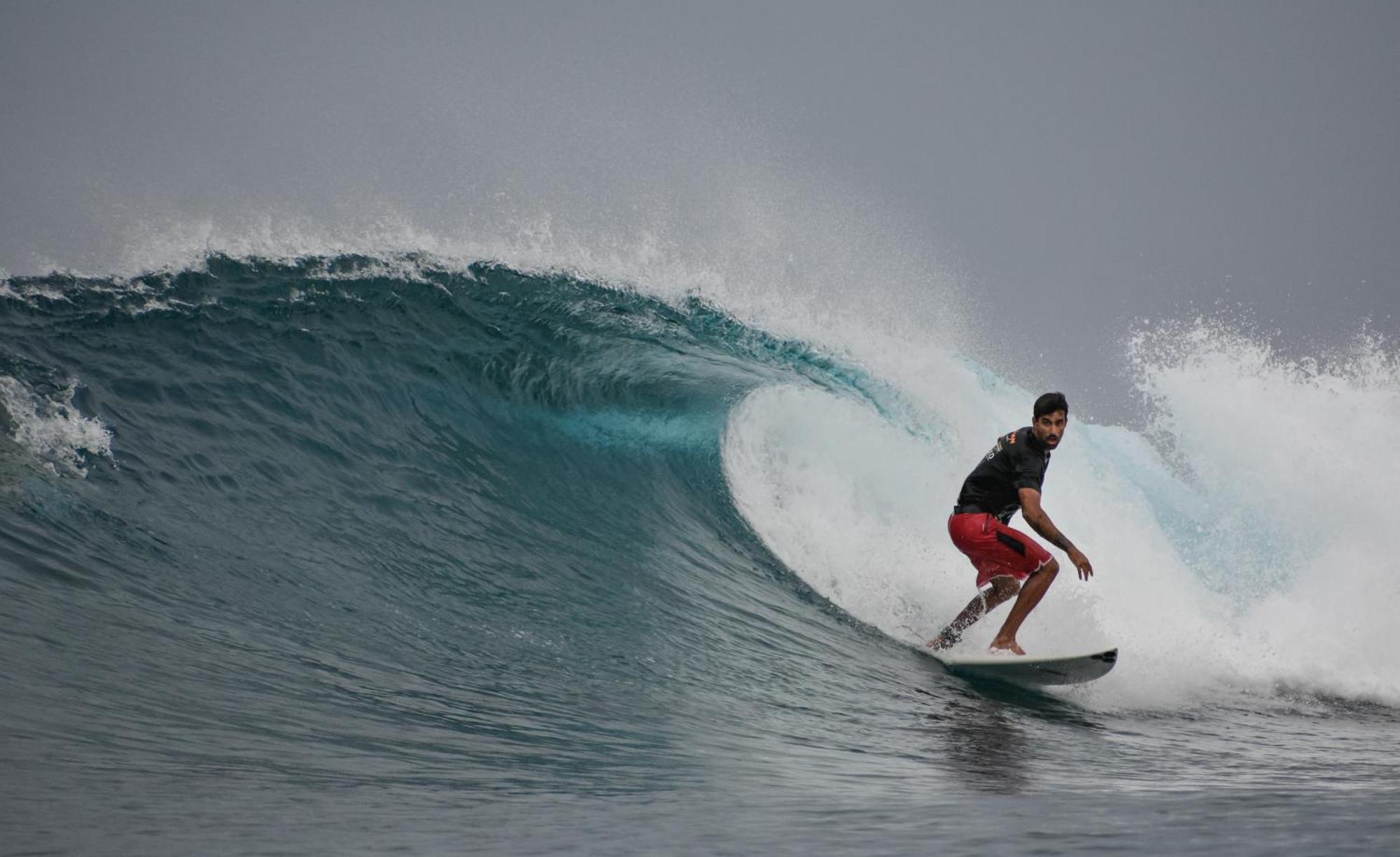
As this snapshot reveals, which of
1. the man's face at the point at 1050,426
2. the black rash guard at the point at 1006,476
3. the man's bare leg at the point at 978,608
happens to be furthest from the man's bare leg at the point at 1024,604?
the man's face at the point at 1050,426

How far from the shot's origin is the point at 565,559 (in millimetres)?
6773

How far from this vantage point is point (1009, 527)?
5969 mm

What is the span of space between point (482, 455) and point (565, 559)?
187 centimetres

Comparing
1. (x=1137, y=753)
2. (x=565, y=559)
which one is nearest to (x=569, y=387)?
(x=565, y=559)

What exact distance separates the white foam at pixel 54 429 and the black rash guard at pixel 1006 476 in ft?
15.6

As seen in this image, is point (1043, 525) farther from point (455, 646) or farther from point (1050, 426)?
point (455, 646)

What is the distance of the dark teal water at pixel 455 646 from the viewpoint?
2.65 meters

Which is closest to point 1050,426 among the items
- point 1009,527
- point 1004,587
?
point 1009,527

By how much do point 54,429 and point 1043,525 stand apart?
549 centimetres

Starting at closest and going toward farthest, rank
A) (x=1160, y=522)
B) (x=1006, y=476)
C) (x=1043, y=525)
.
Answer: (x=1043, y=525)
(x=1006, y=476)
(x=1160, y=522)

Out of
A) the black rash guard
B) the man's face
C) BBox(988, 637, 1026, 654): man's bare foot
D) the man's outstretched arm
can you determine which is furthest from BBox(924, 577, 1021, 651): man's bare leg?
the man's face

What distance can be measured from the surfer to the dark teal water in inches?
17.2

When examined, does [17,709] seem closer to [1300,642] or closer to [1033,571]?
[1033,571]

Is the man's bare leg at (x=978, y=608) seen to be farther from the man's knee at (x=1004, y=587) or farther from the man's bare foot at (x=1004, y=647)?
the man's bare foot at (x=1004, y=647)
